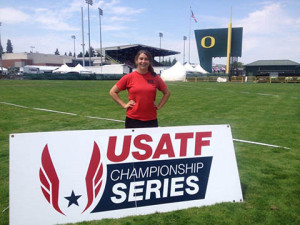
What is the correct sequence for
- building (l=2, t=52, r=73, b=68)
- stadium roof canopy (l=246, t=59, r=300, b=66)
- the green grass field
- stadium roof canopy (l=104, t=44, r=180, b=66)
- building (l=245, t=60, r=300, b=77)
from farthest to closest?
building (l=2, t=52, r=73, b=68), stadium roof canopy (l=104, t=44, r=180, b=66), stadium roof canopy (l=246, t=59, r=300, b=66), building (l=245, t=60, r=300, b=77), the green grass field

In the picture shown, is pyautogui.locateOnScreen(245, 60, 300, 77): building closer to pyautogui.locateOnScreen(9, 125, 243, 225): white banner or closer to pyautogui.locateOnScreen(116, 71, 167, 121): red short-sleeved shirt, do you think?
pyautogui.locateOnScreen(116, 71, 167, 121): red short-sleeved shirt

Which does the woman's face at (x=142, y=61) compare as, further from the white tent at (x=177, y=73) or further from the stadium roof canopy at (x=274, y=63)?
the stadium roof canopy at (x=274, y=63)

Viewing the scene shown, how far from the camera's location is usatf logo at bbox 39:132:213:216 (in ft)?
8.35

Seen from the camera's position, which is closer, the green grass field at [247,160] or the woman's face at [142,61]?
the green grass field at [247,160]

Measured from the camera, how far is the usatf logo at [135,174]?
2.54 meters

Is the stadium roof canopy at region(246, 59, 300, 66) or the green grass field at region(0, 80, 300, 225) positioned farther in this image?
the stadium roof canopy at region(246, 59, 300, 66)

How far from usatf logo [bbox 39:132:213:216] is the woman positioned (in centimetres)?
57

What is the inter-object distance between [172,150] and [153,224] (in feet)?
2.74

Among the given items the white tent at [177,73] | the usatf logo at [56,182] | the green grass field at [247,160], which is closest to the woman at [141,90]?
the usatf logo at [56,182]

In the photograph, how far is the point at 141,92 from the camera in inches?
127

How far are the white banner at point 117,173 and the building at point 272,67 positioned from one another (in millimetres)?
66821

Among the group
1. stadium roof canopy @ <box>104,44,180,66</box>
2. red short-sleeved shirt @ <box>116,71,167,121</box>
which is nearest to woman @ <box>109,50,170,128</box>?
red short-sleeved shirt @ <box>116,71,167,121</box>

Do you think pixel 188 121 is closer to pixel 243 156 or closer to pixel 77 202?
pixel 243 156

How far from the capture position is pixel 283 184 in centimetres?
359
